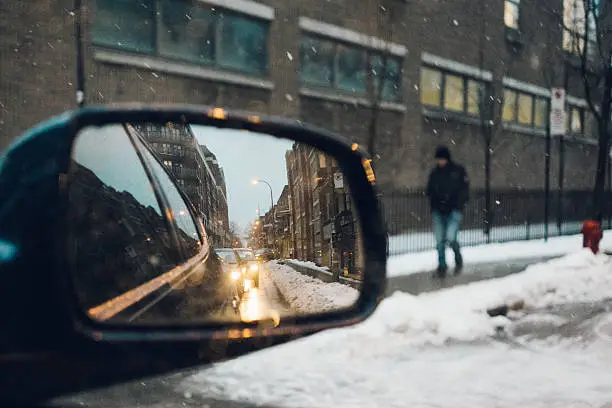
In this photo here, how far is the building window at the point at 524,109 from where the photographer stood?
70.4 feet

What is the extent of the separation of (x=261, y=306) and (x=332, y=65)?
14.7 metres

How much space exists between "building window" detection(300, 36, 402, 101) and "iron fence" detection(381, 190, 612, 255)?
11.4ft

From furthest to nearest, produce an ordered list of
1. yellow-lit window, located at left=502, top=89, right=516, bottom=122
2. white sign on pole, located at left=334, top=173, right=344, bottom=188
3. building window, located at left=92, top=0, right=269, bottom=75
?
yellow-lit window, located at left=502, top=89, right=516, bottom=122 < building window, located at left=92, top=0, right=269, bottom=75 < white sign on pole, located at left=334, top=173, right=344, bottom=188

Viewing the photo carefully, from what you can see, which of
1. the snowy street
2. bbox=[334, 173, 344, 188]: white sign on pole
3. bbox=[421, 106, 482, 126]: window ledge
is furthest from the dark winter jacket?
bbox=[421, 106, 482, 126]: window ledge

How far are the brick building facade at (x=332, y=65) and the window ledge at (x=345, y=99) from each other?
42mm

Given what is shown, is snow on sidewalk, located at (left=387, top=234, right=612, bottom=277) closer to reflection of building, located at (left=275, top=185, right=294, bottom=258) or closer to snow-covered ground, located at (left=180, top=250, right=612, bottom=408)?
snow-covered ground, located at (left=180, top=250, right=612, bottom=408)

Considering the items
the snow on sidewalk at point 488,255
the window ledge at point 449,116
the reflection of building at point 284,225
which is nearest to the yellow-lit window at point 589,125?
the window ledge at point 449,116

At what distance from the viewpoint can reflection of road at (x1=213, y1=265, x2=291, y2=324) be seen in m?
1.29

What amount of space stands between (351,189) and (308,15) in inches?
547

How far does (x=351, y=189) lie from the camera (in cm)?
162

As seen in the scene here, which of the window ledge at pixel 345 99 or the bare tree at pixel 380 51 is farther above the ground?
the bare tree at pixel 380 51

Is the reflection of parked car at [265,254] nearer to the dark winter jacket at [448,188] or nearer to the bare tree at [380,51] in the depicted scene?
the dark winter jacket at [448,188]

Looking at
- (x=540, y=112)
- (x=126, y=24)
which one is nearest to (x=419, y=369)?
(x=126, y=24)

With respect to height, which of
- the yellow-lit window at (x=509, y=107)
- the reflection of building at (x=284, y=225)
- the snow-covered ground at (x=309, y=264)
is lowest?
the snow-covered ground at (x=309, y=264)
